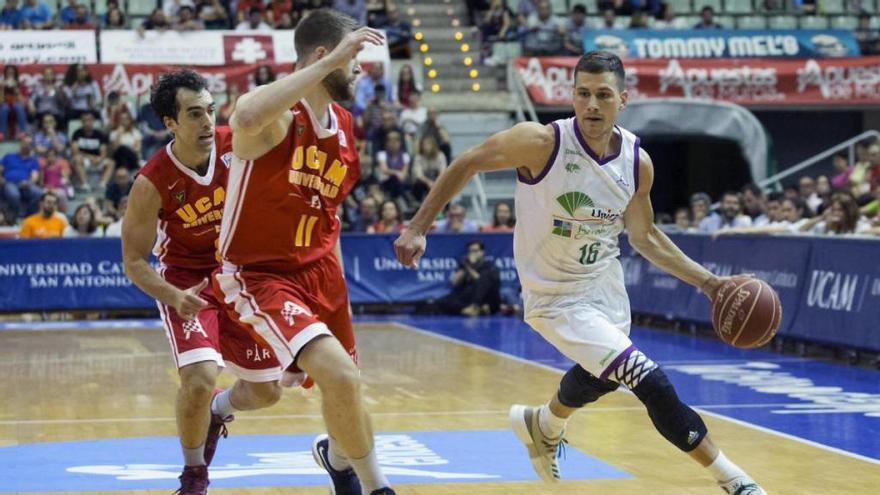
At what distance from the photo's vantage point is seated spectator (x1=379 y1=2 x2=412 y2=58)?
83.7ft

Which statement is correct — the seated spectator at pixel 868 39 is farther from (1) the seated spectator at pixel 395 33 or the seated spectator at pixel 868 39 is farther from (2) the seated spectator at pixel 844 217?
(2) the seated spectator at pixel 844 217

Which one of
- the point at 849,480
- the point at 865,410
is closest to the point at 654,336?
the point at 865,410

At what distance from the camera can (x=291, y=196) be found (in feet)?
19.6

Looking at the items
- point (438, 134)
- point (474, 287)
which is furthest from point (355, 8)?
point (474, 287)

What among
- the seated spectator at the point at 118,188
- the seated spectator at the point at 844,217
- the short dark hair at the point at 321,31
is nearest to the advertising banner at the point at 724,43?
the seated spectator at the point at 118,188

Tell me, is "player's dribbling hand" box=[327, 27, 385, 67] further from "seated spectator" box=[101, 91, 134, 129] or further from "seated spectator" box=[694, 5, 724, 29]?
"seated spectator" box=[694, 5, 724, 29]

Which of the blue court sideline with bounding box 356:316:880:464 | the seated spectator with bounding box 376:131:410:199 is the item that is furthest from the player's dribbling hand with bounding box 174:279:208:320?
the seated spectator with bounding box 376:131:410:199

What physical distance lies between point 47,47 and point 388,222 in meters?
6.67

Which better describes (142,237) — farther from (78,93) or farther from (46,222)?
(78,93)

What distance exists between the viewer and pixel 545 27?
2562 cm

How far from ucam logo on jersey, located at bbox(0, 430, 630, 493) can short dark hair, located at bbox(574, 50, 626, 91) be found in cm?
222

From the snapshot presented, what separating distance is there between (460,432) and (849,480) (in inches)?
104

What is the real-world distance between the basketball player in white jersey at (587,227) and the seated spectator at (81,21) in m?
17.8

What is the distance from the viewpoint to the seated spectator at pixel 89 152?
71.1 ft
